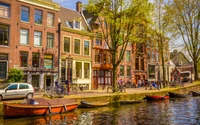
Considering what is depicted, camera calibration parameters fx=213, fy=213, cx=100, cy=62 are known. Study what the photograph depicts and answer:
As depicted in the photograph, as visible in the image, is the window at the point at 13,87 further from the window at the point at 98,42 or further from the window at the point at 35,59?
the window at the point at 98,42

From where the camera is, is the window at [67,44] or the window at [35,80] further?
the window at [67,44]

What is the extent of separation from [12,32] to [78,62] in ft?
41.6

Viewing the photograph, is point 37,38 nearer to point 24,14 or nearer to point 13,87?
point 24,14

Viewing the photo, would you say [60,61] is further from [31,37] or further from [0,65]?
[0,65]

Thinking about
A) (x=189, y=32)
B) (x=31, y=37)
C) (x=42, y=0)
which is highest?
(x=42, y=0)

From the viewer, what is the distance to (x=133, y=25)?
101 feet

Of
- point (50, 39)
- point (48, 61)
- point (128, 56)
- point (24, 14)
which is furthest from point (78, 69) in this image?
point (128, 56)

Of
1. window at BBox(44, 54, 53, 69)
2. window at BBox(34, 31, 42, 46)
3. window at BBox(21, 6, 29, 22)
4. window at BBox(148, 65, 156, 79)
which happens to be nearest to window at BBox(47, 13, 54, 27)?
window at BBox(34, 31, 42, 46)

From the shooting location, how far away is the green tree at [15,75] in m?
28.0

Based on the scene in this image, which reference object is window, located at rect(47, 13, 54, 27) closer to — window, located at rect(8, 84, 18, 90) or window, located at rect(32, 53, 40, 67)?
window, located at rect(32, 53, 40, 67)

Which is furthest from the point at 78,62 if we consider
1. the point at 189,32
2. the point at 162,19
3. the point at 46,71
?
the point at 189,32

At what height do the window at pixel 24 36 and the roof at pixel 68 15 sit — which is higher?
the roof at pixel 68 15

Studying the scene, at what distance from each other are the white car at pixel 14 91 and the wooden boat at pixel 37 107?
2697mm

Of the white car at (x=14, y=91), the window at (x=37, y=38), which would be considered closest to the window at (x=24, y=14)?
the window at (x=37, y=38)
